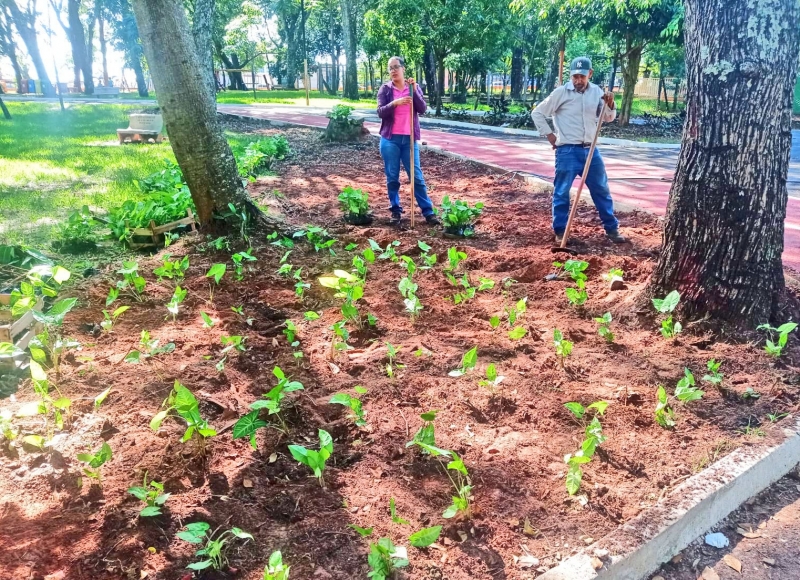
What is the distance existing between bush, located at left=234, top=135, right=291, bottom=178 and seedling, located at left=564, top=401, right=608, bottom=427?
7.14m

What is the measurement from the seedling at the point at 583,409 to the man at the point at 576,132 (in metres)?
2.95

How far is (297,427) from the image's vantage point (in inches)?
112

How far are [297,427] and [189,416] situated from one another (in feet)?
1.89

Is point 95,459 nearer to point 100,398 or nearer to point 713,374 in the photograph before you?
point 100,398

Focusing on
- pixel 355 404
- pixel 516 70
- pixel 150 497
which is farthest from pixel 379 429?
pixel 516 70

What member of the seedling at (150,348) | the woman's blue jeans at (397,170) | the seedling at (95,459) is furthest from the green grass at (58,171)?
the seedling at (95,459)

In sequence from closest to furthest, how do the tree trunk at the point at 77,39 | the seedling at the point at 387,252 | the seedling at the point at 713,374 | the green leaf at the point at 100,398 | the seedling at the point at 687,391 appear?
the green leaf at the point at 100,398
the seedling at the point at 687,391
the seedling at the point at 713,374
the seedling at the point at 387,252
the tree trunk at the point at 77,39

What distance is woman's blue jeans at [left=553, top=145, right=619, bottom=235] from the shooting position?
5.51m

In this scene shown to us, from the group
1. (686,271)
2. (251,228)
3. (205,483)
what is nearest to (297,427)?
(205,483)

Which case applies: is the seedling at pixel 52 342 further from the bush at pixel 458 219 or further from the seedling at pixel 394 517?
the bush at pixel 458 219

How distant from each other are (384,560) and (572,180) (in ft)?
14.3

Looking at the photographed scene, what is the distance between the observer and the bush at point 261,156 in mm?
9735

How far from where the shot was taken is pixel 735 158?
343 centimetres

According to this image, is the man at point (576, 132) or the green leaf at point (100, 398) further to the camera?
the man at point (576, 132)
